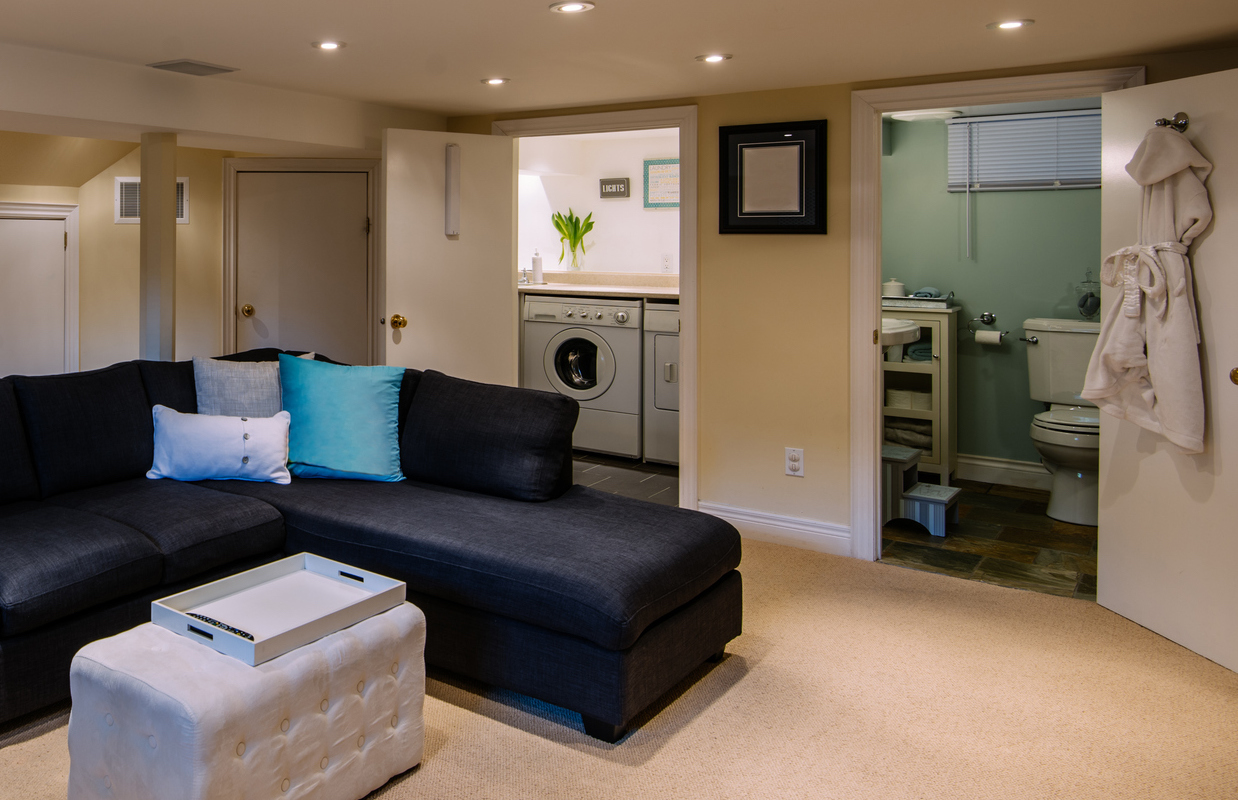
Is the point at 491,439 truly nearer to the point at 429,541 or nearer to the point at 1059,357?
the point at 429,541

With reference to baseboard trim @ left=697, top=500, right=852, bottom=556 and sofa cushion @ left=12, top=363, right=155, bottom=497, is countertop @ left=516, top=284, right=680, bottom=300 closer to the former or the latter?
baseboard trim @ left=697, top=500, right=852, bottom=556

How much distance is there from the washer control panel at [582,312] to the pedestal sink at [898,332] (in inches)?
55.8

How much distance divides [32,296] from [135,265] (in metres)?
0.58

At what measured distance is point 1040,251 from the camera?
496 cm

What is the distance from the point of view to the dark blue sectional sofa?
2363mm

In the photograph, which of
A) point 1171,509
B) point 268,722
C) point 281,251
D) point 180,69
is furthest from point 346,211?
point 1171,509

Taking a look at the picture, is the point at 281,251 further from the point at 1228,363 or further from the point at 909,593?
the point at 1228,363

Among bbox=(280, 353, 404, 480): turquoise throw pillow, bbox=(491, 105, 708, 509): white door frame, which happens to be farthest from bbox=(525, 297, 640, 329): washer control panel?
bbox=(280, 353, 404, 480): turquoise throw pillow

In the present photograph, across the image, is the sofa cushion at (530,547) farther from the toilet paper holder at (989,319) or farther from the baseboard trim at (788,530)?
the toilet paper holder at (989,319)

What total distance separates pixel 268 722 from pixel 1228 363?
284cm

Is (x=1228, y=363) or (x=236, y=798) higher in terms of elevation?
(x=1228, y=363)

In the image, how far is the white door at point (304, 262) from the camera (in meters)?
5.20

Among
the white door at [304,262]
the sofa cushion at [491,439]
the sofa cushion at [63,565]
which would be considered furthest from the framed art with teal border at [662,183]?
the sofa cushion at [63,565]

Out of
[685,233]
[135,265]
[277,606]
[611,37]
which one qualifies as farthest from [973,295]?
[135,265]
